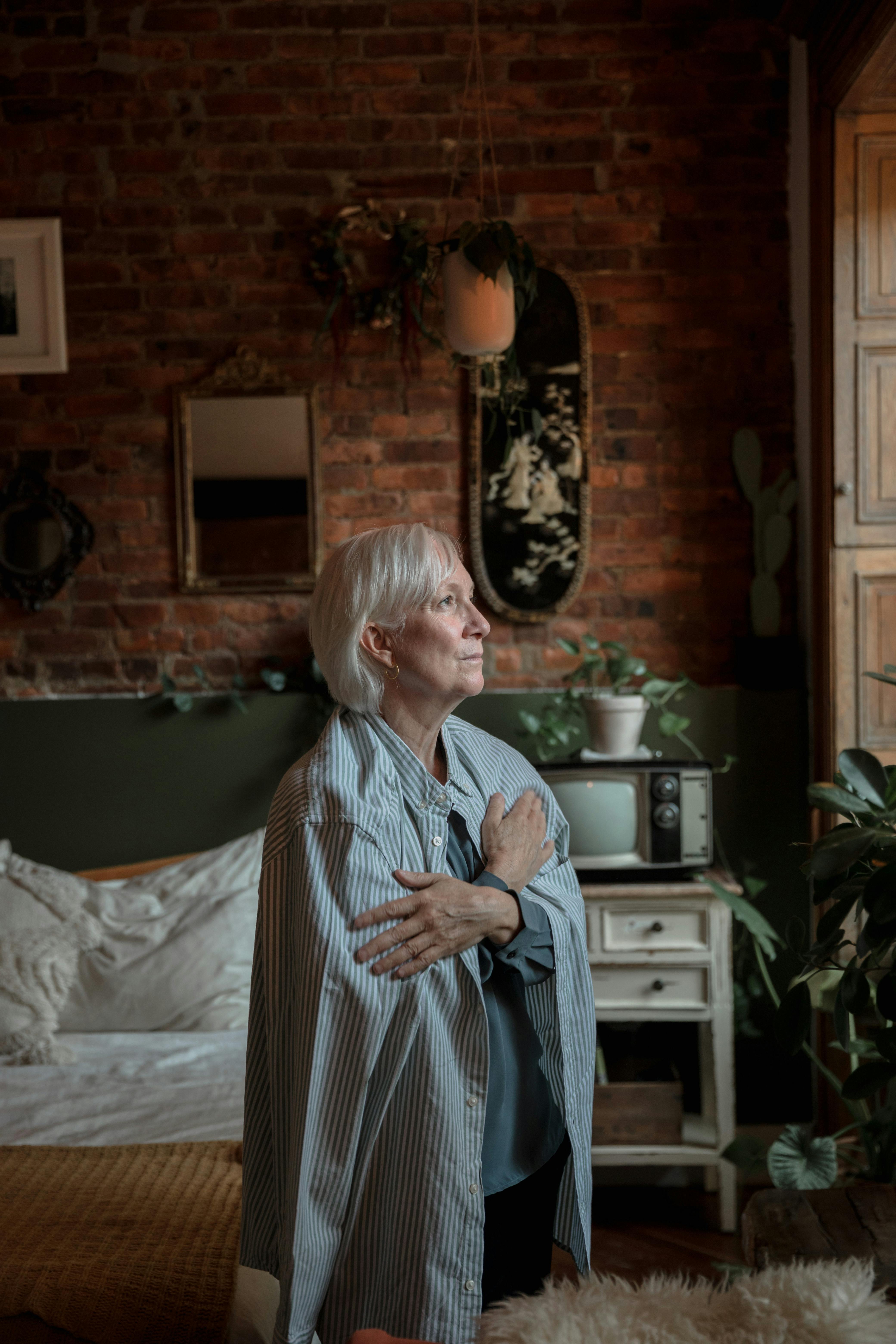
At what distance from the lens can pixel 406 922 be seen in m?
1.31

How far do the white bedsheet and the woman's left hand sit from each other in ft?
3.10

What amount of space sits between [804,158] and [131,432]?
80.6 inches

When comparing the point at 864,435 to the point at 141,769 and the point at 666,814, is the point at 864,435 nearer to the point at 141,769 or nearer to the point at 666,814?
the point at 666,814

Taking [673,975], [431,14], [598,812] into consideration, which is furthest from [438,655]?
[431,14]

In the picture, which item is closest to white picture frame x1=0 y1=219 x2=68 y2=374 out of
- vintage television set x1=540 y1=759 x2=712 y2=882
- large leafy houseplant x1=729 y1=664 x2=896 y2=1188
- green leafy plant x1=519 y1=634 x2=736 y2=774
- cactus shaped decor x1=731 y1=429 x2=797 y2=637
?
green leafy plant x1=519 y1=634 x2=736 y2=774

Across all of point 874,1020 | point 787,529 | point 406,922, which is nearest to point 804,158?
point 787,529

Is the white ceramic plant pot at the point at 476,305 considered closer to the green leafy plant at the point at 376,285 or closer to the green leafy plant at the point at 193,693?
the green leafy plant at the point at 376,285

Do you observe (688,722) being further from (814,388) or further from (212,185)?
(212,185)

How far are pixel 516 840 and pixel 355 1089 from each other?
0.41 meters

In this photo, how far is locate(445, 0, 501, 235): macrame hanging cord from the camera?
2.96m

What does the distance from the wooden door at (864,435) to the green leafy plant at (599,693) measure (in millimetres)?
416

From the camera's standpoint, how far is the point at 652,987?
2.56 m

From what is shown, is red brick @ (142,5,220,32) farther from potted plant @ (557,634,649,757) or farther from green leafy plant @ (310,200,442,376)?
potted plant @ (557,634,649,757)

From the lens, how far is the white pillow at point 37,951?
2.41 m
